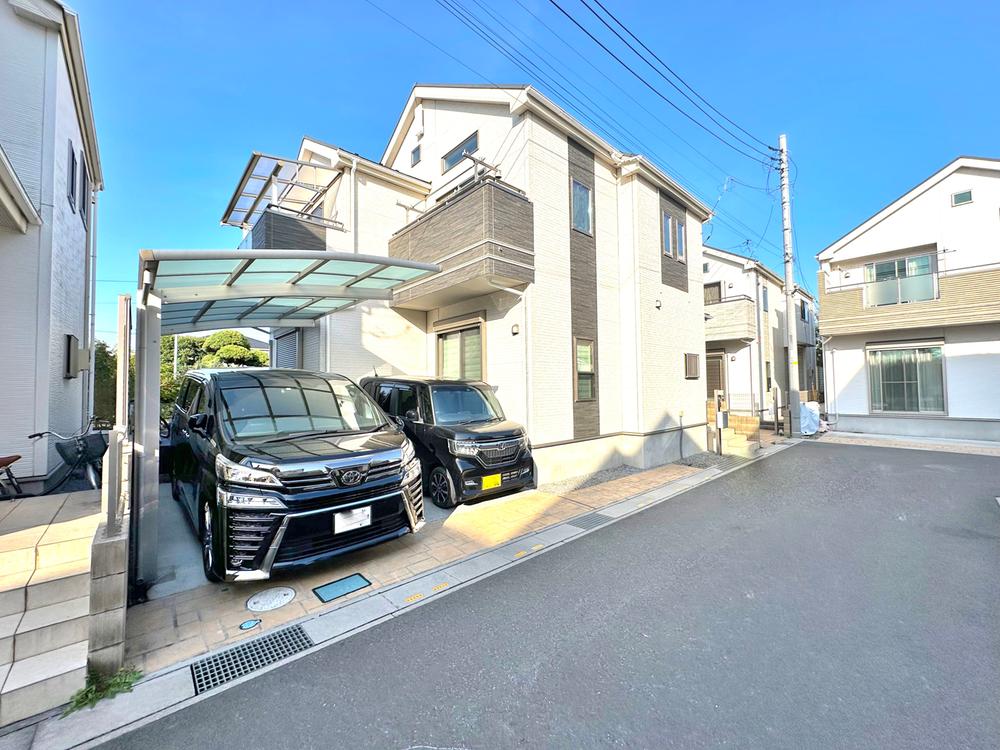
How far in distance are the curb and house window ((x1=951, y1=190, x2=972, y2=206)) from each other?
15129mm

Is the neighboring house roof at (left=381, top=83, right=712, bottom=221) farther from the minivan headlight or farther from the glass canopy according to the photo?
the minivan headlight

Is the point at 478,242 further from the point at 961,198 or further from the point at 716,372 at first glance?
the point at 961,198

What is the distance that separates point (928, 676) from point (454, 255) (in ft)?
23.4

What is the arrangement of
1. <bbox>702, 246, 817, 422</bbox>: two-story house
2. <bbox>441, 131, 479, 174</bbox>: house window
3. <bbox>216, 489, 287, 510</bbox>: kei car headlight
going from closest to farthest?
<bbox>216, 489, 287, 510</bbox>: kei car headlight → <bbox>441, 131, 479, 174</bbox>: house window → <bbox>702, 246, 817, 422</bbox>: two-story house

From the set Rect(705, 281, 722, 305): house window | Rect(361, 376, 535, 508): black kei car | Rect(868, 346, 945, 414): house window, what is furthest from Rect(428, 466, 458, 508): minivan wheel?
Rect(705, 281, 722, 305): house window

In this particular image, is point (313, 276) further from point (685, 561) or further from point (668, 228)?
point (668, 228)

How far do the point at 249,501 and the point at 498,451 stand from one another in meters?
3.31

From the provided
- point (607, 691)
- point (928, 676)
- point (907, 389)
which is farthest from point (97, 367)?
point (907, 389)

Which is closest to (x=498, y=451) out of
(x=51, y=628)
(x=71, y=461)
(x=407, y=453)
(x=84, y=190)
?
(x=407, y=453)

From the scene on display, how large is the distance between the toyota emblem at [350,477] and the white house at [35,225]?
4.00m

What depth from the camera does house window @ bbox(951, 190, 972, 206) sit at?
12.2 m

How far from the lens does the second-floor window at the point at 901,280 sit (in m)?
12.3

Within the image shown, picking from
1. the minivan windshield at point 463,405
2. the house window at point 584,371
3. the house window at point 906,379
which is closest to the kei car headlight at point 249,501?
the minivan windshield at point 463,405

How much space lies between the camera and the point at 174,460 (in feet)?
18.1
